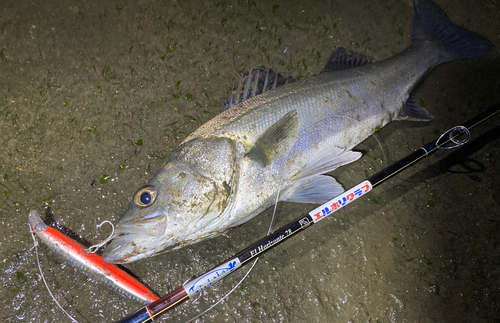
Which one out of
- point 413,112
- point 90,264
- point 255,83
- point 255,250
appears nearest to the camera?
point 255,250

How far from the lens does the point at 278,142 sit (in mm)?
2090

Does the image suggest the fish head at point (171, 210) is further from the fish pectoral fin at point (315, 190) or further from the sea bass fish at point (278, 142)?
the fish pectoral fin at point (315, 190)

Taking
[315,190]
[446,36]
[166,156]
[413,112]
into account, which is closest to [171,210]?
[166,156]

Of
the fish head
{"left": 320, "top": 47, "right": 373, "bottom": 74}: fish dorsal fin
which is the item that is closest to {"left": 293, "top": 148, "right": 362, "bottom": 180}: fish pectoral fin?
the fish head

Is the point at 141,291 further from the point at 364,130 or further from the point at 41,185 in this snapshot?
the point at 364,130

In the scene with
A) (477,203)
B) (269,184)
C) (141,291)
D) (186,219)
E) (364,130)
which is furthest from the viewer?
(477,203)

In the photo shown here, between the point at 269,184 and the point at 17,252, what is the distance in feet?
7.57

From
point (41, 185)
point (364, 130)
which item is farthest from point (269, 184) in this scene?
point (41, 185)

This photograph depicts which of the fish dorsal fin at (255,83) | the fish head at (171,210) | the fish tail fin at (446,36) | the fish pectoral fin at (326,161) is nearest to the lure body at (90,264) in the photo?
the fish head at (171,210)

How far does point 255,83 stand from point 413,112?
1.46m

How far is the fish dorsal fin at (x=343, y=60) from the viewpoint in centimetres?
255

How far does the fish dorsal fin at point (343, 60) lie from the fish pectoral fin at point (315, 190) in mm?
1022

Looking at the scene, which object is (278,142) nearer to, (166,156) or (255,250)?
(255,250)

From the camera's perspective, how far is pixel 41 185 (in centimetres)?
252
